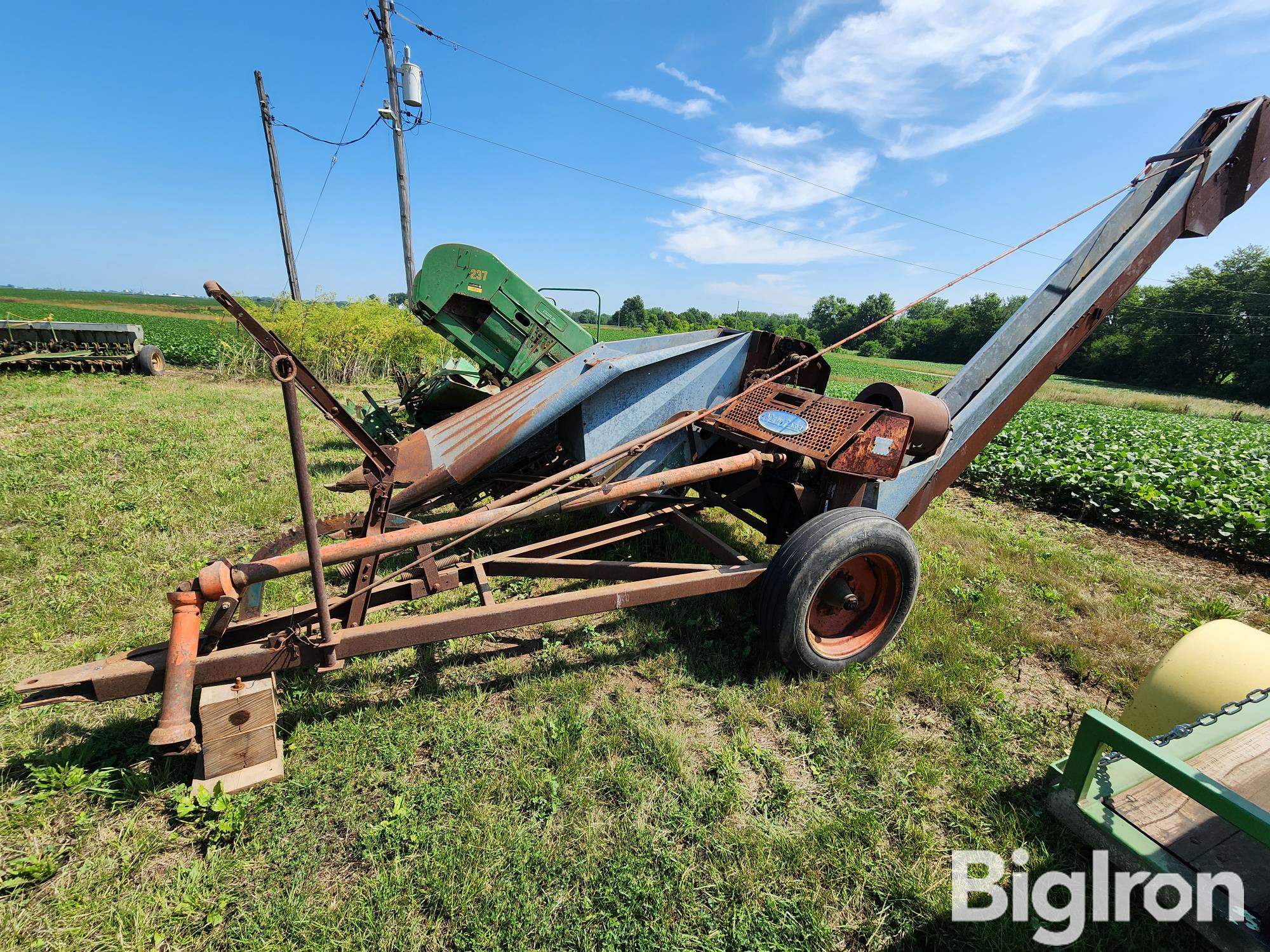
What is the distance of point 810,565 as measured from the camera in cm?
274

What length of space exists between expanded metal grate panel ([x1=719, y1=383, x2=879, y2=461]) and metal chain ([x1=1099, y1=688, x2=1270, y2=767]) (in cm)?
176

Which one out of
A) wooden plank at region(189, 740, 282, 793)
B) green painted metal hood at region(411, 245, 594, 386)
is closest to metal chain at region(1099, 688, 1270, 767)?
wooden plank at region(189, 740, 282, 793)

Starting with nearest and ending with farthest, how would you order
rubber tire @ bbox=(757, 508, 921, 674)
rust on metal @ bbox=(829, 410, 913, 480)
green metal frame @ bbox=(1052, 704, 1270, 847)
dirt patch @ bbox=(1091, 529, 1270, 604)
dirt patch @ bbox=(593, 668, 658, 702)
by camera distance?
green metal frame @ bbox=(1052, 704, 1270, 847) < rubber tire @ bbox=(757, 508, 921, 674) < dirt patch @ bbox=(593, 668, 658, 702) < rust on metal @ bbox=(829, 410, 913, 480) < dirt patch @ bbox=(1091, 529, 1270, 604)

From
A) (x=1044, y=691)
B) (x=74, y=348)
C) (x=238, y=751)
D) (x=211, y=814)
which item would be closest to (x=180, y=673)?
(x=238, y=751)

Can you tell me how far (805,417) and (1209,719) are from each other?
7.11 ft

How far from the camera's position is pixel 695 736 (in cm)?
269

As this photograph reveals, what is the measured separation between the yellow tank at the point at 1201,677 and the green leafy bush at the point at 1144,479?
4429mm

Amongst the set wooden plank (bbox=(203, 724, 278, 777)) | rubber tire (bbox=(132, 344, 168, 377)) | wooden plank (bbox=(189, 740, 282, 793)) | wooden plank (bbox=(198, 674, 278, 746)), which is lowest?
wooden plank (bbox=(189, 740, 282, 793))

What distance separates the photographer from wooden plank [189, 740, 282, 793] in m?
2.15

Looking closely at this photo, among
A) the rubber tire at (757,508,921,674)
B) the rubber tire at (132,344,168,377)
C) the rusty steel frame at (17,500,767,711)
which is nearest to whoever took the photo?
the rusty steel frame at (17,500,767,711)

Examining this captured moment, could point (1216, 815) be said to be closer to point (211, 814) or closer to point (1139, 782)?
point (1139, 782)

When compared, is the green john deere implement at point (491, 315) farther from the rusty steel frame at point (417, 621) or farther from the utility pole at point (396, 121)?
the utility pole at point (396, 121)

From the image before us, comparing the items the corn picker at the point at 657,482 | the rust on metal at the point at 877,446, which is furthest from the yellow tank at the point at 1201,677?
the rust on metal at the point at 877,446

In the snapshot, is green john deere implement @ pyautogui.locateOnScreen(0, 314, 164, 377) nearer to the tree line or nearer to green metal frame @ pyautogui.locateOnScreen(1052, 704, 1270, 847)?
green metal frame @ pyautogui.locateOnScreen(1052, 704, 1270, 847)
